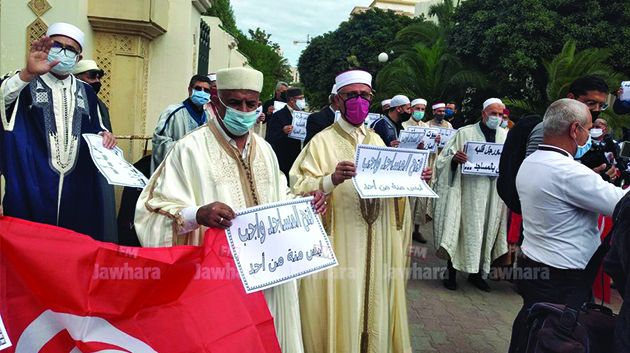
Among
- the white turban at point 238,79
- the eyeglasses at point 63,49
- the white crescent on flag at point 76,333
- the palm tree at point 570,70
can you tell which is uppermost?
the palm tree at point 570,70

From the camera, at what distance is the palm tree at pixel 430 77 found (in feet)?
62.1

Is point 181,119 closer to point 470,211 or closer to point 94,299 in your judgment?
point 94,299

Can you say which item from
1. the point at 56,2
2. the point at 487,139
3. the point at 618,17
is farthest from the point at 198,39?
the point at 618,17

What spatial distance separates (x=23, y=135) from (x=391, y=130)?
4913 mm

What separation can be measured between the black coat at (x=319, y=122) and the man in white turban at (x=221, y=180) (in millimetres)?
2124

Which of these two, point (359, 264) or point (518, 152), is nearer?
point (359, 264)

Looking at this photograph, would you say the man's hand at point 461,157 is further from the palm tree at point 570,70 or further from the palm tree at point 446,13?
the palm tree at point 446,13

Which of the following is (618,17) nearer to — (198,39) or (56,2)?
(198,39)

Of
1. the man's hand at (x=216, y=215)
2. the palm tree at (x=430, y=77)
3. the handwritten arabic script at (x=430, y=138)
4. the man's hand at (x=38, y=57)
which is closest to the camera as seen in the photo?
the man's hand at (x=216, y=215)

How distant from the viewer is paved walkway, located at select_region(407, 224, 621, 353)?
4727mm

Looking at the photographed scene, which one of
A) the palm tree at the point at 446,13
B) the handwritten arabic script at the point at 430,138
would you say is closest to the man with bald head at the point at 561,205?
the handwritten arabic script at the point at 430,138

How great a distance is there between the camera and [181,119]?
17.5 ft

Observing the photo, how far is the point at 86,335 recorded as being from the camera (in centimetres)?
237

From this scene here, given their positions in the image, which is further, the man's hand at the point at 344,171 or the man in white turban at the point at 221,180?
the man's hand at the point at 344,171
